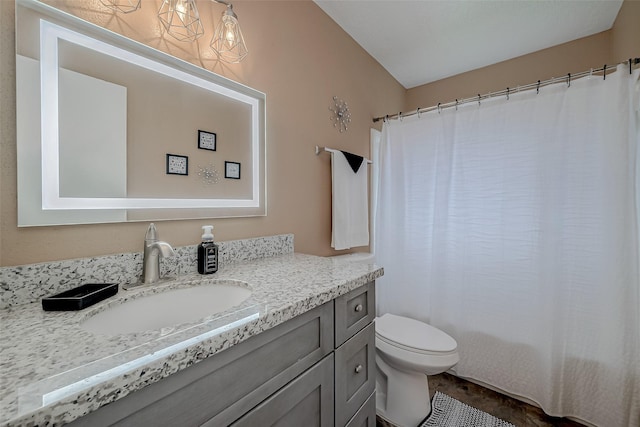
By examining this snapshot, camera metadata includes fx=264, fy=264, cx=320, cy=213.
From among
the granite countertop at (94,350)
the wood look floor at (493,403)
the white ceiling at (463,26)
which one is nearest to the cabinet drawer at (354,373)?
the granite countertop at (94,350)

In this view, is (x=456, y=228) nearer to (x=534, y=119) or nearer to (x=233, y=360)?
(x=534, y=119)

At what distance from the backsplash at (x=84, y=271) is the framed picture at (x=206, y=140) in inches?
16.8

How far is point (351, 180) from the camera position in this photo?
76.0 inches

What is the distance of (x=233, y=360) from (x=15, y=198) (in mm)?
756

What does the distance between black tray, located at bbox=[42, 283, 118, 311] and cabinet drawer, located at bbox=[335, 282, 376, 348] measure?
2.23ft

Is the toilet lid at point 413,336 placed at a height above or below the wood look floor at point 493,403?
above

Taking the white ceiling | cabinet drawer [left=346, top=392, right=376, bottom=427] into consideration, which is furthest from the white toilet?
the white ceiling

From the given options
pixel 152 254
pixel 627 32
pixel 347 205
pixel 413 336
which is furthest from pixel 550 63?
pixel 152 254

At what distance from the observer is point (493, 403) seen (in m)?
1.65

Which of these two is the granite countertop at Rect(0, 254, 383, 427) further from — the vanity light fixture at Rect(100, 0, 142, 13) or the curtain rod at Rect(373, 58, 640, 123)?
the curtain rod at Rect(373, 58, 640, 123)

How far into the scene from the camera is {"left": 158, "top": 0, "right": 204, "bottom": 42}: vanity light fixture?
1010 millimetres

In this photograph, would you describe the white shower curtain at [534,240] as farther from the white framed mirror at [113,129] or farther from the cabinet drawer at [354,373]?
the white framed mirror at [113,129]

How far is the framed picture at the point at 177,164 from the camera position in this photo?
40.5 inches

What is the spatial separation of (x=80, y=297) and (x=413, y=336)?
151cm
